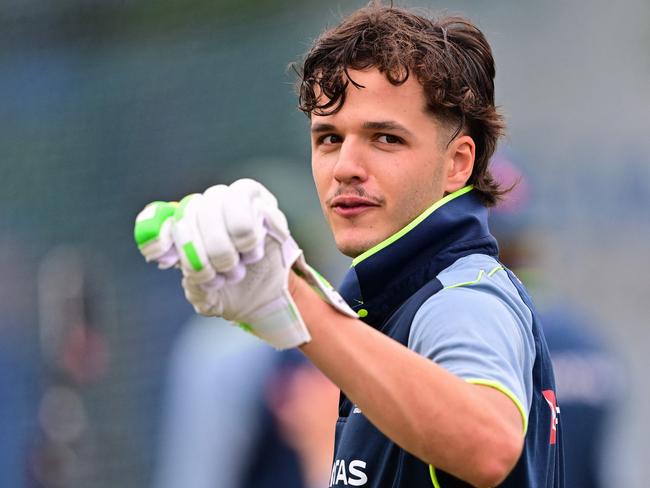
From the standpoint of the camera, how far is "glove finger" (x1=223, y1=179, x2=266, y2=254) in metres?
1.49

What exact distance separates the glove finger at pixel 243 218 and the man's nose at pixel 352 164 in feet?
2.00

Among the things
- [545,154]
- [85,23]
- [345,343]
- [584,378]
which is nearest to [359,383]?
[345,343]

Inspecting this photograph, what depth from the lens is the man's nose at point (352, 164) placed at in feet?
6.97

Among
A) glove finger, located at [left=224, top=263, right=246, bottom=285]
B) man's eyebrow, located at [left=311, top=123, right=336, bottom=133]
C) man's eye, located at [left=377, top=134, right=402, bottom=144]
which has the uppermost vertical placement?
man's eyebrow, located at [left=311, top=123, right=336, bottom=133]

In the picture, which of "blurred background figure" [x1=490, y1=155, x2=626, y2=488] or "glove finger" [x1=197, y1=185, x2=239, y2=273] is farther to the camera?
"blurred background figure" [x1=490, y1=155, x2=626, y2=488]

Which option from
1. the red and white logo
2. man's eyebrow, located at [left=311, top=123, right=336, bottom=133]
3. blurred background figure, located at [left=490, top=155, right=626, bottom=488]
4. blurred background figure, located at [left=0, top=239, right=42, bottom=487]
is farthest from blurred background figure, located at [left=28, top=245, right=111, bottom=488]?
the red and white logo

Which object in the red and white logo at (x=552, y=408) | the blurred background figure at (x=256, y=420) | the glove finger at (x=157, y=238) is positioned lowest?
the blurred background figure at (x=256, y=420)

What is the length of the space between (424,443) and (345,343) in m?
0.17

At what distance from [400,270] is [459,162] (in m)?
0.30

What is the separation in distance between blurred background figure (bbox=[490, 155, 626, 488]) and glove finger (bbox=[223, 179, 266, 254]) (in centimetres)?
195

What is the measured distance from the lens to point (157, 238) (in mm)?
1524

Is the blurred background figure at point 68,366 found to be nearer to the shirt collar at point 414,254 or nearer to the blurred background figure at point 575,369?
the blurred background figure at point 575,369

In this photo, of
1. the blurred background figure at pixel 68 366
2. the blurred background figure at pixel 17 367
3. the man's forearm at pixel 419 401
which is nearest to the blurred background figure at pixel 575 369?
the man's forearm at pixel 419 401

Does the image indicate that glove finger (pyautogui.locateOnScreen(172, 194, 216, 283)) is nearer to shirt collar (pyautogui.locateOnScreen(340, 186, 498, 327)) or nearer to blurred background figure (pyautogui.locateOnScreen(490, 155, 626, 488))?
shirt collar (pyautogui.locateOnScreen(340, 186, 498, 327))
